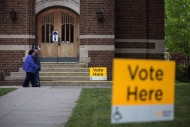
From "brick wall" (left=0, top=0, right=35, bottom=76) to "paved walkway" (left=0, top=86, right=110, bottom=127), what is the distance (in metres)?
5.28

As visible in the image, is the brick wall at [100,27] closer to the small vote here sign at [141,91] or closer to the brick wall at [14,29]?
the brick wall at [14,29]

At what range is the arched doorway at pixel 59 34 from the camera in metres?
18.8

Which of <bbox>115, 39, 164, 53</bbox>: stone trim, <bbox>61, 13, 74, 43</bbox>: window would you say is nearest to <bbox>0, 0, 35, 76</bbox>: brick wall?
<bbox>61, 13, 74, 43</bbox>: window

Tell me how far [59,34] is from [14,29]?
2309 millimetres

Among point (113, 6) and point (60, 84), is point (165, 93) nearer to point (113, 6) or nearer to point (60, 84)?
point (60, 84)

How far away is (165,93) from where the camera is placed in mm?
4820

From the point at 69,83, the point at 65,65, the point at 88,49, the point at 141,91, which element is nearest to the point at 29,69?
the point at 69,83

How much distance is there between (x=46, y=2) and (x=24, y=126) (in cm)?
1227

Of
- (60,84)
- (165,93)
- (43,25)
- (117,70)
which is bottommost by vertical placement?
(60,84)

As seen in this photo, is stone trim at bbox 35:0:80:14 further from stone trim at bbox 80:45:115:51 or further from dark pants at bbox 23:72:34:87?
dark pants at bbox 23:72:34:87

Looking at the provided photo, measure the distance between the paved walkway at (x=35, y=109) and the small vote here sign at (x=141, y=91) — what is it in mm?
2862

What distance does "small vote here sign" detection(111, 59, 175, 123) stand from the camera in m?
4.41

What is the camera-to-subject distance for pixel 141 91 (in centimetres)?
458

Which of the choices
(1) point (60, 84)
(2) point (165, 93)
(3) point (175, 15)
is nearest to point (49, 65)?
(1) point (60, 84)
